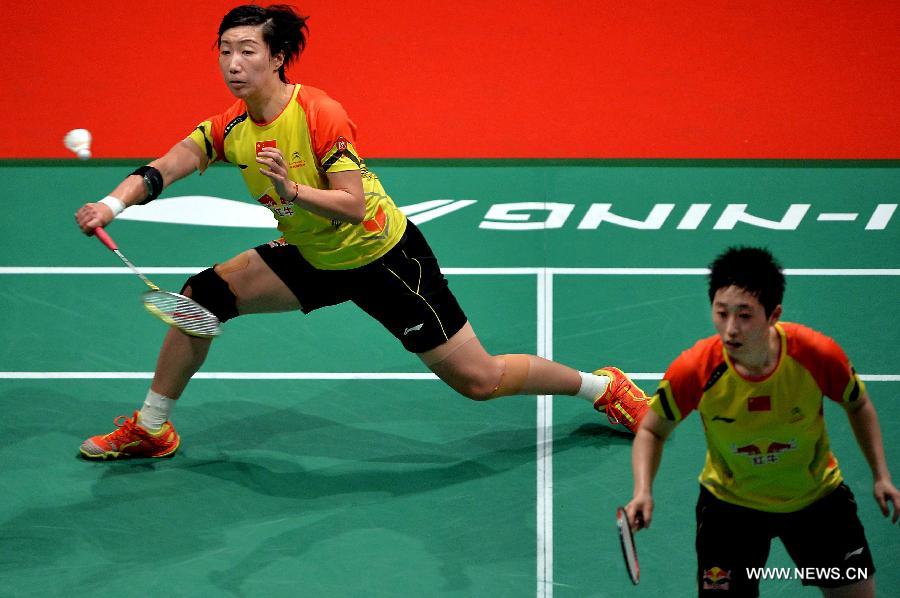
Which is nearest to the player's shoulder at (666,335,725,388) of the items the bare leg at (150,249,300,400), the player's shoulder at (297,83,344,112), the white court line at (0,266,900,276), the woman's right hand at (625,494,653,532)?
the woman's right hand at (625,494,653,532)

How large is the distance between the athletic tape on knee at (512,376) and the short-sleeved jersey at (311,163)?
697mm

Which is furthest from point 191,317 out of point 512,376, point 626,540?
point 626,540

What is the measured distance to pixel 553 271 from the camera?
22.3 feet

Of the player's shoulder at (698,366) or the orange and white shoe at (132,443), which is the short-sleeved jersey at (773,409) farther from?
the orange and white shoe at (132,443)

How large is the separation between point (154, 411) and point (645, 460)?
251 cm

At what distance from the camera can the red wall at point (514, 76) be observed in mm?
8180

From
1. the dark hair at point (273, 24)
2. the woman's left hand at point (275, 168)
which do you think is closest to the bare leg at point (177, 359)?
the woman's left hand at point (275, 168)

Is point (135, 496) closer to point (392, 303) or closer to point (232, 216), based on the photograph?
point (392, 303)

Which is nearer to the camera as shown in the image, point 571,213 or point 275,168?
point 275,168

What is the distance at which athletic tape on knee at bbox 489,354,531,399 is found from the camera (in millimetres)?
5227

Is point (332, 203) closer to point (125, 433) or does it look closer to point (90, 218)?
point (90, 218)

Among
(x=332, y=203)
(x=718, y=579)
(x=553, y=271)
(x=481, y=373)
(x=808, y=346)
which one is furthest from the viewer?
(x=553, y=271)

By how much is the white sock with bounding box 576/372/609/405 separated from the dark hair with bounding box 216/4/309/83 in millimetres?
1832

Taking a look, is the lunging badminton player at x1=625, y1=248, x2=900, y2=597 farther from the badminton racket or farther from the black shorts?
the badminton racket
